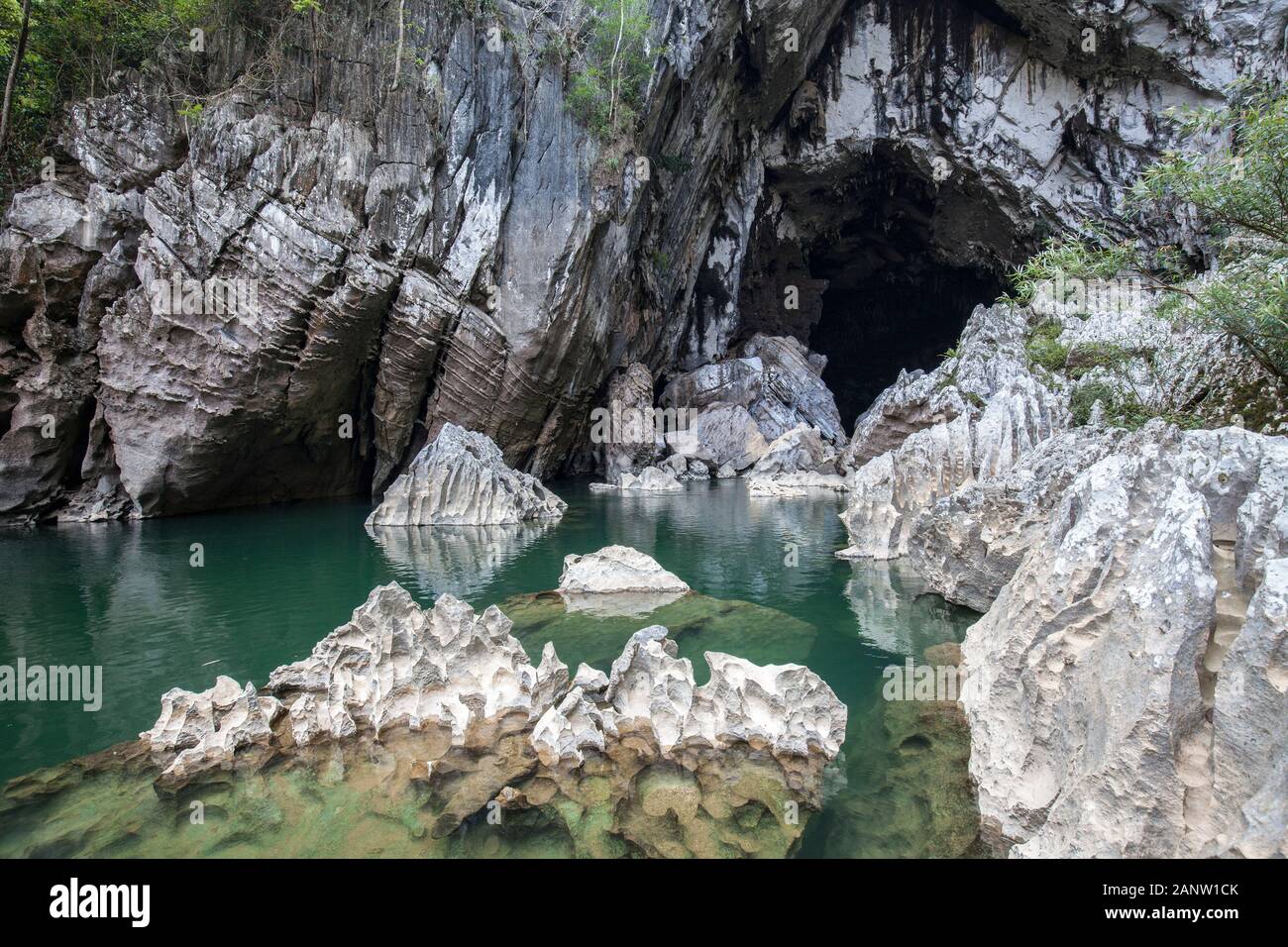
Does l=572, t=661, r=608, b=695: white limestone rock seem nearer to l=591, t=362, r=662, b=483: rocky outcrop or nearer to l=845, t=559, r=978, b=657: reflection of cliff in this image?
l=845, t=559, r=978, b=657: reflection of cliff

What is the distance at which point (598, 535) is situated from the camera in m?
17.2

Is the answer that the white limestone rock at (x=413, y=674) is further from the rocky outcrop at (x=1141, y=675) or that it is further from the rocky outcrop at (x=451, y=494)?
the rocky outcrop at (x=451, y=494)

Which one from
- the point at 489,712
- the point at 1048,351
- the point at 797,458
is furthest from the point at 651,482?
the point at 489,712

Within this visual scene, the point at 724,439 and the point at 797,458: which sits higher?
the point at 724,439

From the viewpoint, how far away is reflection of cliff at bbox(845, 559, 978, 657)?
28.0ft

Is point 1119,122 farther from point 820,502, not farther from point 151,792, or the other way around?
point 151,792

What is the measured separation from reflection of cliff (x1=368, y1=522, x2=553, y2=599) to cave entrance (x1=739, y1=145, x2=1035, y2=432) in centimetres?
2838

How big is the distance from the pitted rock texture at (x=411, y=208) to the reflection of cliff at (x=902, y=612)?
1621 cm

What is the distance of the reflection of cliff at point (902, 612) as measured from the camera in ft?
28.0

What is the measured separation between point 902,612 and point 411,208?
2011cm

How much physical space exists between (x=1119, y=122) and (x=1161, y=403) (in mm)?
28513

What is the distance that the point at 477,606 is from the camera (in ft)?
33.7

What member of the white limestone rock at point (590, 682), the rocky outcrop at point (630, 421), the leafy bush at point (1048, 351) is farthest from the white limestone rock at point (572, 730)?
the rocky outcrop at point (630, 421)

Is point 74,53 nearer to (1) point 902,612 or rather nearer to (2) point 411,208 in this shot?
(2) point 411,208
